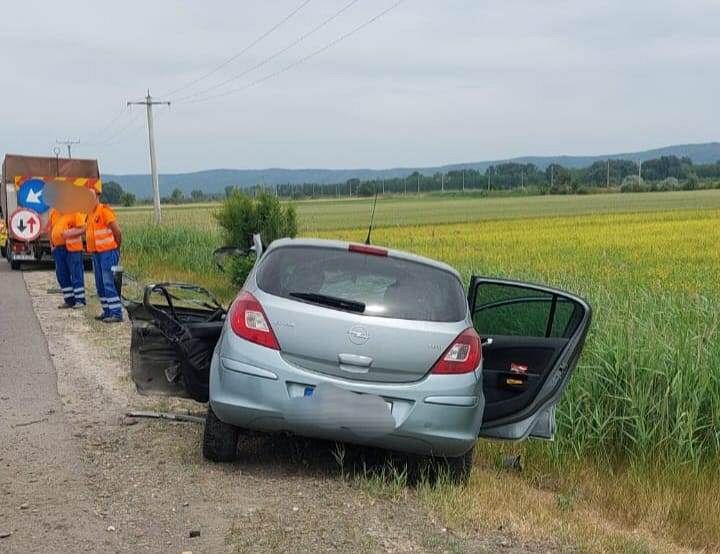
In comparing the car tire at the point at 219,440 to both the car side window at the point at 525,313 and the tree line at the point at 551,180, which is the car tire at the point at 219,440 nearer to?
the car side window at the point at 525,313

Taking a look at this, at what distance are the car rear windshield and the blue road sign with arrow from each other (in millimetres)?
15407

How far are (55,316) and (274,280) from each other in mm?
8312

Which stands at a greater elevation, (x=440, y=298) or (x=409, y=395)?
(x=440, y=298)

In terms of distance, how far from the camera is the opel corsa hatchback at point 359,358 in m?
4.89

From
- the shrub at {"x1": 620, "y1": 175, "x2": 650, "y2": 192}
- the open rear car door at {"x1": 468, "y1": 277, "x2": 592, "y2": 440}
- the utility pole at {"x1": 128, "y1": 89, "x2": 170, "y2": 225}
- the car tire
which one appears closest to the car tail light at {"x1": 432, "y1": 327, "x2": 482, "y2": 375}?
the open rear car door at {"x1": 468, "y1": 277, "x2": 592, "y2": 440}

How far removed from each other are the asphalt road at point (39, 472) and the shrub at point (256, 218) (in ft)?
28.8

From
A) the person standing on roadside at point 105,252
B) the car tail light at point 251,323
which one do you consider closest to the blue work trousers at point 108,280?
the person standing on roadside at point 105,252

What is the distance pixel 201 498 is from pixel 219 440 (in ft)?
1.92

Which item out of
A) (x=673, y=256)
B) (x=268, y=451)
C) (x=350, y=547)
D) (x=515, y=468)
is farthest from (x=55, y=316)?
(x=673, y=256)

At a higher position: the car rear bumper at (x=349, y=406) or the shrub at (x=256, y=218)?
the shrub at (x=256, y=218)

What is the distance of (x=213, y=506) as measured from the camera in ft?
15.4

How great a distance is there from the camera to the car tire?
17.5ft

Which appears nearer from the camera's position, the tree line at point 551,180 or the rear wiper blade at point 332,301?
the rear wiper blade at point 332,301

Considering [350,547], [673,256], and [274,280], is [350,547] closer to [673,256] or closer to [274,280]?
[274,280]
